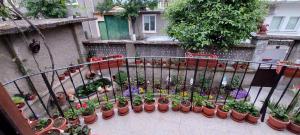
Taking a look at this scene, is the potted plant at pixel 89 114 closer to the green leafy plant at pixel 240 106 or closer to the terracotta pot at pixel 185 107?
A: the terracotta pot at pixel 185 107

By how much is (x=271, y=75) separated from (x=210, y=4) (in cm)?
229

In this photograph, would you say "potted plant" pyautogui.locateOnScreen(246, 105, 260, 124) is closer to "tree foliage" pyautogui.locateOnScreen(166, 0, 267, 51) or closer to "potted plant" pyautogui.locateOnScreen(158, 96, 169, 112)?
"potted plant" pyautogui.locateOnScreen(158, 96, 169, 112)

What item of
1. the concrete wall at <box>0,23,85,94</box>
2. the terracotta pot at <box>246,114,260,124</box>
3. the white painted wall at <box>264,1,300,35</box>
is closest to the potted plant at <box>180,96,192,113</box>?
the terracotta pot at <box>246,114,260,124</box>

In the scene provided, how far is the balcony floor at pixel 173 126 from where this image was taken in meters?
2.34

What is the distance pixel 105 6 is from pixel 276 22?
10.2 meters

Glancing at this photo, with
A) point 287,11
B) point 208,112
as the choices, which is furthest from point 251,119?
point 287,11

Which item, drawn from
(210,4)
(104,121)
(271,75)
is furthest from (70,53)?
(271,75)

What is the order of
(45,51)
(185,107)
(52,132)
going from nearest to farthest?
1. (52,132)
2. (185,107)
3. (45,51)

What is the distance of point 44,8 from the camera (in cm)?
846

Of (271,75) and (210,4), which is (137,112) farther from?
(210,4)

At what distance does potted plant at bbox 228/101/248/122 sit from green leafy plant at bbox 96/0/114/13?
30.7ft

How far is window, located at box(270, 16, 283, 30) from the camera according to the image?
822 cm

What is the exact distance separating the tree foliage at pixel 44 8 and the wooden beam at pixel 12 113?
378 inches

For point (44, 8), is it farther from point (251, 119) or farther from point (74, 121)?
point (251, 119)
